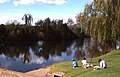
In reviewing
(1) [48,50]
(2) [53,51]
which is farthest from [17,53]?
(1) [48,50]

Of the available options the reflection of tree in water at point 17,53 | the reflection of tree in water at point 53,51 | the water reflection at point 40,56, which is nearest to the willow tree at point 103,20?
the water reflection at point 40,56

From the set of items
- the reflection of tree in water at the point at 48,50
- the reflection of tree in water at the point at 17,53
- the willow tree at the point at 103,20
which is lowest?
the reflection of tree in water at the point at 48,50

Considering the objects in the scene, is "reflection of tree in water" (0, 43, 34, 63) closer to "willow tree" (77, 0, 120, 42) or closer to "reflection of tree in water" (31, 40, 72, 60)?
"reflection of tree in water" (31, 40, 72, 60)

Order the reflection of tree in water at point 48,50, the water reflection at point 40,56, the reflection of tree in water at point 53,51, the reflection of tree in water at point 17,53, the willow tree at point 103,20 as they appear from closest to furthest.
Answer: the willow tree at point 103,20 < the water reflection at point 40,56 < the reflection of tree in water at point 53,51 < the reflection of tree in water at point 17,53 < the reflection of tree in water at point 48,50

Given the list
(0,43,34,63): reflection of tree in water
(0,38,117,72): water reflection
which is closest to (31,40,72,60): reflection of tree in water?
(0,38,117,72): water reflection

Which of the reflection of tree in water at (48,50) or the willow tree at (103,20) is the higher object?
the willow tree at (103,20)

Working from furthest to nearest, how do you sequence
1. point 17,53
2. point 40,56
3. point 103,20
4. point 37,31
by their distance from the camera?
point 37,31 < point 17,53 < point 40,56 < point 103,20

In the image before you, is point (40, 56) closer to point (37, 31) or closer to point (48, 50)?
point (48, 50)

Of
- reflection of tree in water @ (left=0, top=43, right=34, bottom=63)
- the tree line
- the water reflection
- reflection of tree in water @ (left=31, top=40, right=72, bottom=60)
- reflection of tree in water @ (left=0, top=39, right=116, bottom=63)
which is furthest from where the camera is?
the tree line

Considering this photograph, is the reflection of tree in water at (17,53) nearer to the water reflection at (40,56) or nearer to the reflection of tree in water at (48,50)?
the water reflection at (40,56)

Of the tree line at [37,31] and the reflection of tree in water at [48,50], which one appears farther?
the tree line at [37,31]

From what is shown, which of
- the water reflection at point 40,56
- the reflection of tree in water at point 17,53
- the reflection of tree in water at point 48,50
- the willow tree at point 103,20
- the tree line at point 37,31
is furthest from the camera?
the tree line at point 37,31

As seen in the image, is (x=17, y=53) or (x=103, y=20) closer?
(x=103, y=20)

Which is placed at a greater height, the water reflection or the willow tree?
the willow tree
